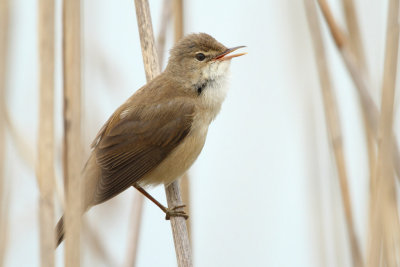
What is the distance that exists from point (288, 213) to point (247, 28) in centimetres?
222

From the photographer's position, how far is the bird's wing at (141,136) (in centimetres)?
313

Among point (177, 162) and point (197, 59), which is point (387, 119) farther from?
point (197, 59)

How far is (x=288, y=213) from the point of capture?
5641 mm

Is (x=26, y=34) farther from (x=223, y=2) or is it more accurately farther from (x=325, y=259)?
(x=325, y=259)

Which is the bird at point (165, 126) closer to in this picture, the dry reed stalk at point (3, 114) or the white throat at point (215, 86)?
the white throat at point (215, 86)

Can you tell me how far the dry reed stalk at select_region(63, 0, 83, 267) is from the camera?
7.11 ft

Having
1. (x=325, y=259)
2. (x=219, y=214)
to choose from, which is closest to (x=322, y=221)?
(x=325, y=259)

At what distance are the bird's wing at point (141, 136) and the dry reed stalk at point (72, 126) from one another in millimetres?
831

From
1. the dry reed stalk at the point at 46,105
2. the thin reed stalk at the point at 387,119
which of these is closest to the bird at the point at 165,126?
the dry reed stalk at the point at 46,105

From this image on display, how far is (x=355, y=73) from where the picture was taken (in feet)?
9.61

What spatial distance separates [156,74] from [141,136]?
387 mm

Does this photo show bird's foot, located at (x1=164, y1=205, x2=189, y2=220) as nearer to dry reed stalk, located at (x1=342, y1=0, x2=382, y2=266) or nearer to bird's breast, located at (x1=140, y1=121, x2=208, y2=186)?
bird's breast, located at (x1=140, y1=121, x2=208, y2=186)

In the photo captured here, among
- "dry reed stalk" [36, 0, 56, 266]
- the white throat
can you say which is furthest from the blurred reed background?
the white throat

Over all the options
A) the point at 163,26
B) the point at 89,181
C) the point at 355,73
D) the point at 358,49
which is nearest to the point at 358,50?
the point at 358,49
